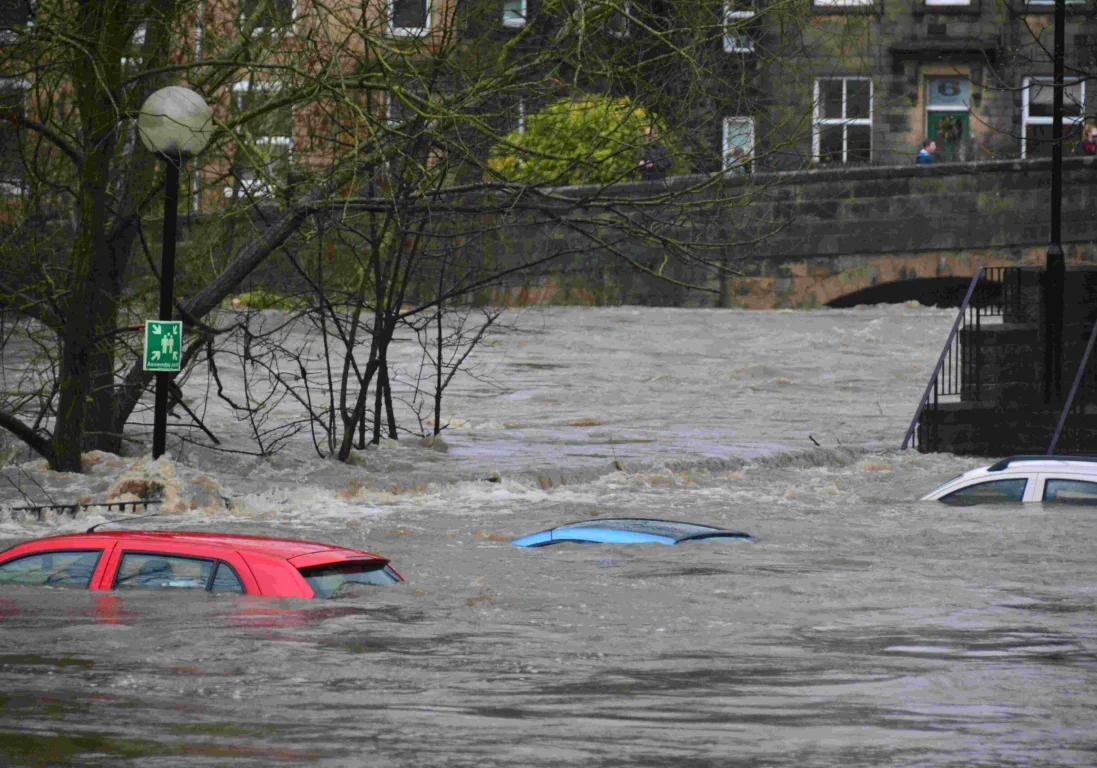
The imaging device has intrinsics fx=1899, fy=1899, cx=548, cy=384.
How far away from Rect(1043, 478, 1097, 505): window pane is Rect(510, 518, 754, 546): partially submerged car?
107 inches

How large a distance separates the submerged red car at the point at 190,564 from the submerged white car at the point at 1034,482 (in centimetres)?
642

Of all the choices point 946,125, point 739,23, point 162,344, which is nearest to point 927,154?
point 946,125

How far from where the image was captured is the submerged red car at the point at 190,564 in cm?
1022

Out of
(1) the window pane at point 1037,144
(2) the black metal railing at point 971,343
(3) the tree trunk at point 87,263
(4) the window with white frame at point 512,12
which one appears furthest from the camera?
(1) the window pane at point 1037,144

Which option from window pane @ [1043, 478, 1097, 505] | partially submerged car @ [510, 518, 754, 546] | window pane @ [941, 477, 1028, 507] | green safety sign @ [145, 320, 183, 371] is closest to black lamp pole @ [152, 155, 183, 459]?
green safety sign @ [145, 320, 183, 371]

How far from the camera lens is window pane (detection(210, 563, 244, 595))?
1019 centimetres

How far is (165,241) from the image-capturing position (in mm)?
16641

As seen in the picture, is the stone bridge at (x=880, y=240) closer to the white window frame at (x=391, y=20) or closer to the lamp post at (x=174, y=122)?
the white window frame at (x=391, y=20)

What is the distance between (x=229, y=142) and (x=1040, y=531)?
33.0ft

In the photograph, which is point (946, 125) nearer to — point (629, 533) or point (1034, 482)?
point (1034, 482)

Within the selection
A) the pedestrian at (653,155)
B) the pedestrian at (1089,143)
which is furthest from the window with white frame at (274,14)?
the pedestrian at (1089,143)

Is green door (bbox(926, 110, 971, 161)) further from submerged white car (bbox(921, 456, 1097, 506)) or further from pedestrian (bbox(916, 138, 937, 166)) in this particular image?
submerged white car (bbox(921, 456, 1097, 506))

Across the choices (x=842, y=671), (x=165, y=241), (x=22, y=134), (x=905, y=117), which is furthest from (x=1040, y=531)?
(x=905, y=117)

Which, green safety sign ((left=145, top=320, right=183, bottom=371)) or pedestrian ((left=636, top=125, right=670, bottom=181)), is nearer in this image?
green safety sign ((left=145, top=320, right=183, bottom=371))
